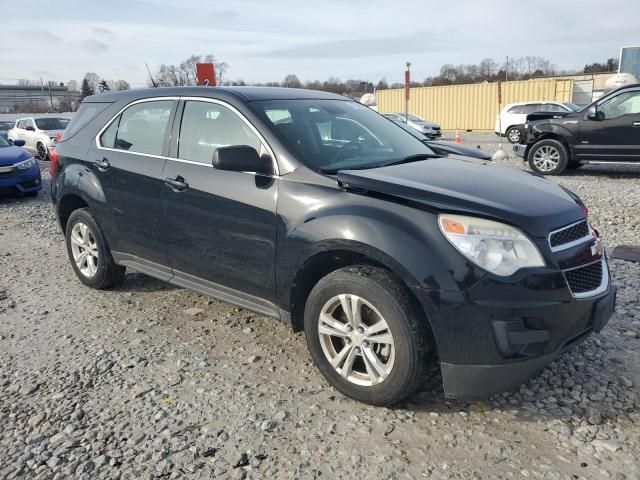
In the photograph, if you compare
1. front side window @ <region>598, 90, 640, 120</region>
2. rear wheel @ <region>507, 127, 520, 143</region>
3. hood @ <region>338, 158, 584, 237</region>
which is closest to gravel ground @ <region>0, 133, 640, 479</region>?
hood @ <region>338, 158, 584, 237</region>

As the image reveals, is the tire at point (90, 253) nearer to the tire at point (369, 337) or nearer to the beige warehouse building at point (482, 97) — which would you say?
the tire at point (369, 337)

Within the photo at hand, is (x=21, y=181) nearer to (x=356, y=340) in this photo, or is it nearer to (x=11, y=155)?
(x=11, y=155)

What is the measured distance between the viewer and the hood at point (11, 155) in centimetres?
1000

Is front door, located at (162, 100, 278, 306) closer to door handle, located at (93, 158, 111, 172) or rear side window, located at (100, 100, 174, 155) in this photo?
rear side window, located at (100, 100, 174, 155)

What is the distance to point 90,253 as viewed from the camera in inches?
193

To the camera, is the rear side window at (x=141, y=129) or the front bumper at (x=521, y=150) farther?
the front bumper at (x=521, y=150)

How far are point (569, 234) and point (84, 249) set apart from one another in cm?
413

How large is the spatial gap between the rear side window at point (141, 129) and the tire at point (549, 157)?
9429mm

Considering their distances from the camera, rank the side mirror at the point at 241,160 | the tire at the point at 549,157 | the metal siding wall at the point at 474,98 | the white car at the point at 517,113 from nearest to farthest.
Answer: the side mirror at the point at 241,160
the tire at the point at 549,157
the white car at the point at 517,113
the metal siding wall at the point at 474,98

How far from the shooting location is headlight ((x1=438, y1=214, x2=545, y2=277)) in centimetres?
258

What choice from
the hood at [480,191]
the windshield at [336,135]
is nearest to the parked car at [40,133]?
the windshield at [336,135]

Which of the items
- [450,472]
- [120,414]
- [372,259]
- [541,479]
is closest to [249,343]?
[120,414]

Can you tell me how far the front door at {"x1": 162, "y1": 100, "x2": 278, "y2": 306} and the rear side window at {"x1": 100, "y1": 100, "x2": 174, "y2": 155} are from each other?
0.21m

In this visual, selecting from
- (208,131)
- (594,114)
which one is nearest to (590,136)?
(594,114)
